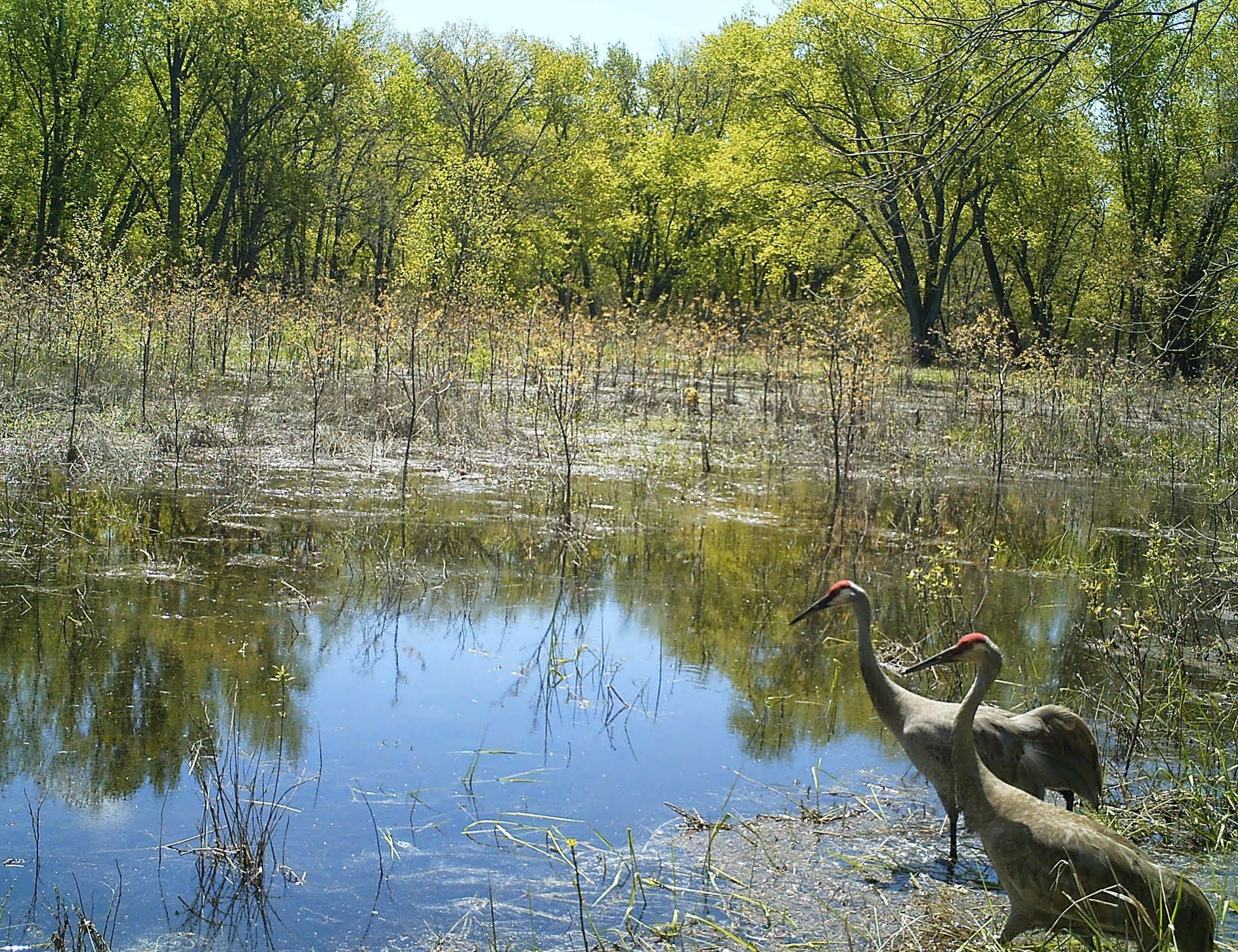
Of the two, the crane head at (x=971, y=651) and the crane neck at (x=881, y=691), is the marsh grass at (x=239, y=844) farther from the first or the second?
the crane head at (x=971, y=651)

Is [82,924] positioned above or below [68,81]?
below

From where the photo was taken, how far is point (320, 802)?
575 cm

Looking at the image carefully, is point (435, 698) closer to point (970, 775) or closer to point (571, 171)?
point (970, 775)

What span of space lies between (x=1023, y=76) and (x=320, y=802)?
4.65m

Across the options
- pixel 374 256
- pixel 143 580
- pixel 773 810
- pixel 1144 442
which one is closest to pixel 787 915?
pixel 773 810

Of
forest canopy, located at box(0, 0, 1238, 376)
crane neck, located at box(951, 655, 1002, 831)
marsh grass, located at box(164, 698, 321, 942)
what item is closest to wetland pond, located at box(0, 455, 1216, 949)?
marsh grass, located at box(164, 698, 321, 942)

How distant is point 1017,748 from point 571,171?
132 feet

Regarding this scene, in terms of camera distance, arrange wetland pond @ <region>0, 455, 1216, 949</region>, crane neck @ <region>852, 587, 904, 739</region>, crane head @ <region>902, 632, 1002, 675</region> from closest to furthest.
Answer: wetland pond @ <region>0, 455, 1216, 949</region>, crane head @ <region>902, 632, 1002, 675</region>, crane neck @ <region>852, 587, 904, 739</region>

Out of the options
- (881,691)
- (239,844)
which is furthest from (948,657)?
(239,844)

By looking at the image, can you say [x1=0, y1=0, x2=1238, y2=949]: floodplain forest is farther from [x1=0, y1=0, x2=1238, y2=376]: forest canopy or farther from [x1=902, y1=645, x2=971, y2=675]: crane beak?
[x1=902, y1=645, x2=971, y2=675]: crane beak

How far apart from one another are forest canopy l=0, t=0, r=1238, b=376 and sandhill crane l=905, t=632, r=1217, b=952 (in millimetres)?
14276

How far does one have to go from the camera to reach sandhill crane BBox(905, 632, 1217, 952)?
13.0 feet

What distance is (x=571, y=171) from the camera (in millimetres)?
43906

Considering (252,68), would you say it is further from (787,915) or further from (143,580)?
(787,915)
